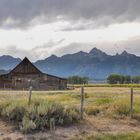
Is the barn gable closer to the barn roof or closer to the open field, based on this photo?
the barn roof

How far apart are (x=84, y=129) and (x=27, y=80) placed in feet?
195

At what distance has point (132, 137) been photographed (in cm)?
1733

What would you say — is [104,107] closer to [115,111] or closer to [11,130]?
[115,111]

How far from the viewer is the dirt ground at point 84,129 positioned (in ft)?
55.4

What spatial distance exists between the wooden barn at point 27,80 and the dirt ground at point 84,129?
5673 cm

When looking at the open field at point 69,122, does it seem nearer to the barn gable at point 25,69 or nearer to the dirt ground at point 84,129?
the dirt ground at point 84,129

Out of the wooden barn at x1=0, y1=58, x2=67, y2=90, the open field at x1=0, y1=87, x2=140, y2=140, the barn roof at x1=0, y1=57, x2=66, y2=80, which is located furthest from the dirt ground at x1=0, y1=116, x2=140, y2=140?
the barn roof at x1=0, y1=57, x2=66, y2=80

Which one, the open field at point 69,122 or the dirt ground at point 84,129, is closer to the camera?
the dirt ground at point 84,129

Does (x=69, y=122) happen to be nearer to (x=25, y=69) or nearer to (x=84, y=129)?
(x=84, y=129)

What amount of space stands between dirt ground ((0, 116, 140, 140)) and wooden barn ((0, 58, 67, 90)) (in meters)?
56.7

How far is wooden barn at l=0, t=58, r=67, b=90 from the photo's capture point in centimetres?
7656

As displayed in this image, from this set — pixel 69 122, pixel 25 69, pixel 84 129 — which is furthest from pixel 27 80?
pixel 84 129

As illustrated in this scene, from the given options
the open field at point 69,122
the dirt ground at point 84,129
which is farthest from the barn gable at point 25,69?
the dirt ground at point 84,129

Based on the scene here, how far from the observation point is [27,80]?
77.2 meters
